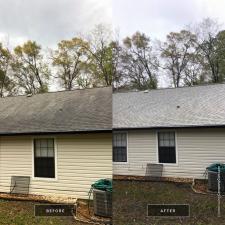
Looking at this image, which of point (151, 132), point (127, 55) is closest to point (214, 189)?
point (151, 132)

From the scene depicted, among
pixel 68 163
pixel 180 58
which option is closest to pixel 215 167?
pixel 180 58

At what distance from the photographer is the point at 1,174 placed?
6.97 ft

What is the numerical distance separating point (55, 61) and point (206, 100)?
842 mm

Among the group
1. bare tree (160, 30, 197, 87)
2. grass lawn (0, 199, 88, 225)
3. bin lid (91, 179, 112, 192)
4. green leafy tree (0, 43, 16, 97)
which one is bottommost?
grass lawn (0, 199, 88, 225)

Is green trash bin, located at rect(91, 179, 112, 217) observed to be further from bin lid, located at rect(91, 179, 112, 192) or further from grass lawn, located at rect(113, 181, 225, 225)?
grass lawn, located at rect(113, 181, 225, 225)

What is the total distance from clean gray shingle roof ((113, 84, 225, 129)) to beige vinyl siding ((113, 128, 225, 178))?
25 millimetres

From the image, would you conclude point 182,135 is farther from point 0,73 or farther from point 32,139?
point 32,139

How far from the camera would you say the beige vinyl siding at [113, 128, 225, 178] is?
0.81 metres

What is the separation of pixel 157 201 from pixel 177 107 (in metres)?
0.35

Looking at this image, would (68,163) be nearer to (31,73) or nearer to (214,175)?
(31,73)

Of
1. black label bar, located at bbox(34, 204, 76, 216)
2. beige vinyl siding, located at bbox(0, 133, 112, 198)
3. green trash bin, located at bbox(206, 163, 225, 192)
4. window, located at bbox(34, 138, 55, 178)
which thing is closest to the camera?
green trash bin, located at bbox(206, 163, 225, 192)

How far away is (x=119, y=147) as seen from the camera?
98 cm

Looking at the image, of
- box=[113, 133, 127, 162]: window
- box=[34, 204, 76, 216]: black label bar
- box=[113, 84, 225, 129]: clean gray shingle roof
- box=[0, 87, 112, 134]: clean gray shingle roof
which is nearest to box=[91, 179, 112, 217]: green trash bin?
box=[34, 204, 76, 216]: black label bar

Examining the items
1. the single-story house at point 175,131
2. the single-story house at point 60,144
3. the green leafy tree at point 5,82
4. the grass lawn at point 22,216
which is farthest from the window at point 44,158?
the single-story house at point 175,131
